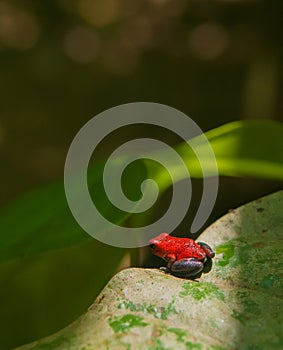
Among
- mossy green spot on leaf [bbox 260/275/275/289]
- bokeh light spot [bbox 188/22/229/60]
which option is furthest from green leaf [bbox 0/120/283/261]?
bokeh light spot [bbox 188/22/229/60]

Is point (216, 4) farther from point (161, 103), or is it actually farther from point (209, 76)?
point (161, 103)

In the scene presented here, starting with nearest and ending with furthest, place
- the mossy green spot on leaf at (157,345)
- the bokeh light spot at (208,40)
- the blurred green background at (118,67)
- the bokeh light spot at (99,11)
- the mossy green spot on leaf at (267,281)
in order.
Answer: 1. the mossy green spot on leaf at (157,345)
2. the mossy green spot on leaf at (267,281)
3. the blurred green background at (118,67)
4. the bokeh light spot at (208,40)
5. the bokeh light spot at (99,11)

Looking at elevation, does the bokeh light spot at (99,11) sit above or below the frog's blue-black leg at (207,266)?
above

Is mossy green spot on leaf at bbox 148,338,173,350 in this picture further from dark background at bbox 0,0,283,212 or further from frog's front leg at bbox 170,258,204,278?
dark background at bbox 0,0,283,212

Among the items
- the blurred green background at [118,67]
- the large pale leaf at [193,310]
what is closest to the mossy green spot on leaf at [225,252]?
the large pale leaf at [193,310]

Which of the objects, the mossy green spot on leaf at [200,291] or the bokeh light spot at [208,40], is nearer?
the mossy green spot on leaf at [200,291]

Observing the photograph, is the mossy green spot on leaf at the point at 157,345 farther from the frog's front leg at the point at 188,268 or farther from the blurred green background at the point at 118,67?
the blurred green background at the point at 118,67

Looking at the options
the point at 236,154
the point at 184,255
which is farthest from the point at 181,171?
the point at 184,255
